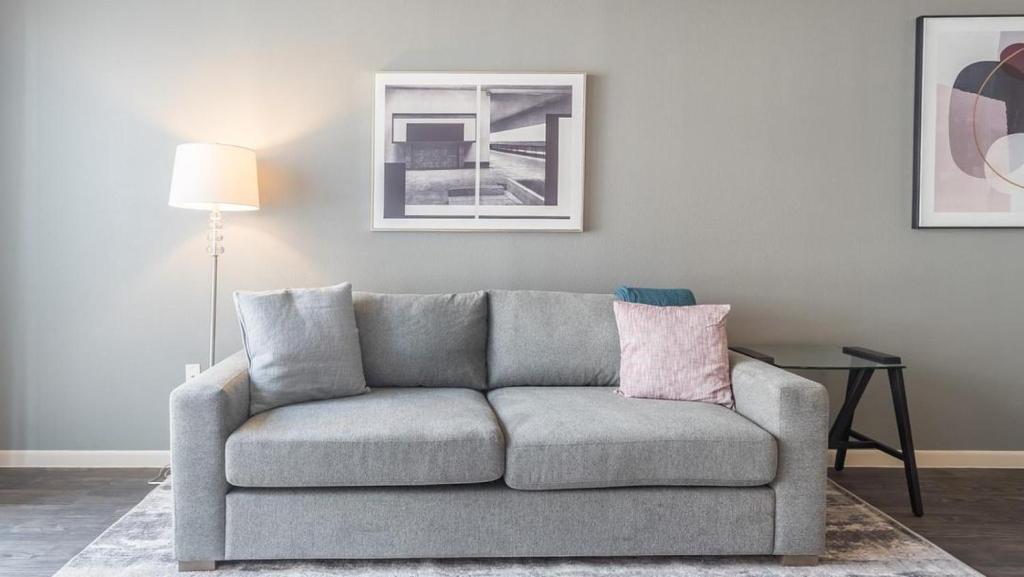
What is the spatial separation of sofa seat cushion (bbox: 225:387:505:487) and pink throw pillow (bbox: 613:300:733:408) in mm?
711

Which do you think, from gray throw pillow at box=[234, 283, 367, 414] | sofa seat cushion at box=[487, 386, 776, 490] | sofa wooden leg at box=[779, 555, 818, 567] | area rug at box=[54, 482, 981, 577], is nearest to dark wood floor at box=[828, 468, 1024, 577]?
area rug at box=[54, 482, 981, 577]

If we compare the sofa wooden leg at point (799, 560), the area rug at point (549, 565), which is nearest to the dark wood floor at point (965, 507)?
the area rug at point (549, 565)

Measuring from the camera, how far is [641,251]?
3.24 m

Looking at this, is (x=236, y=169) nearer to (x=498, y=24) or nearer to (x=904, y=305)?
(x=498, y=24)

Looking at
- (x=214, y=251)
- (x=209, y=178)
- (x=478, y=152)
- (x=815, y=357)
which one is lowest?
(x=815, y=357)

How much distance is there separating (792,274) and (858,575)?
4.92 feet

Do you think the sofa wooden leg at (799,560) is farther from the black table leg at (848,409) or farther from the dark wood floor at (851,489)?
the black table leg at (848,409)

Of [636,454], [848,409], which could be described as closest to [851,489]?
[848,409]

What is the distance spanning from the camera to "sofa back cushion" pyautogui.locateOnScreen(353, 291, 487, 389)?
109 inches

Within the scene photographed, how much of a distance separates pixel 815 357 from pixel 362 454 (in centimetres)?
190

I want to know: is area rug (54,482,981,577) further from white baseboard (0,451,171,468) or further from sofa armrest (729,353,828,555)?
white baseboard (0,451,171,468)

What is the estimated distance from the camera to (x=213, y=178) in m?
2.78

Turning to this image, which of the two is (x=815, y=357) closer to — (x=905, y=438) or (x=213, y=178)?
(x=905, y=438)

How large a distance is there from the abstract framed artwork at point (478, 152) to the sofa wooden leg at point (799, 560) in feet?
5.44
